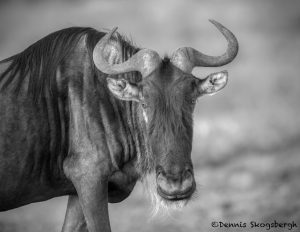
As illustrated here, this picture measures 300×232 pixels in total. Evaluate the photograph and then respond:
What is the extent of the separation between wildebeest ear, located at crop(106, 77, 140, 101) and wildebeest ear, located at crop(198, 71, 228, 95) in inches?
33.7

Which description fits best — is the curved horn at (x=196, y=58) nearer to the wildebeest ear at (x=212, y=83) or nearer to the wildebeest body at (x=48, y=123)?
the wildebeest ear at (x=212, y=83)

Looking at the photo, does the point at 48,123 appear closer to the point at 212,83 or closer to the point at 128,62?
the point at 128,62

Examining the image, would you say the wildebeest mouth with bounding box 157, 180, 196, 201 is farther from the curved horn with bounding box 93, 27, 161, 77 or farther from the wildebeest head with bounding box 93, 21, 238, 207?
the curved horn with bounding box 93, 27, 161, 77

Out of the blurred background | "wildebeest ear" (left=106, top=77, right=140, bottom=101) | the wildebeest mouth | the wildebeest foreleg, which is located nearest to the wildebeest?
"wildebeest ear" (left=106, top=77, right=140, bottom=101)

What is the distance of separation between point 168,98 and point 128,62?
2.67 feet

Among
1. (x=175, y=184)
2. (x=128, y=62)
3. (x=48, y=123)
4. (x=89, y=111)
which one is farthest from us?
(x=48, y=123)

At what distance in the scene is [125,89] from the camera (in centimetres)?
898

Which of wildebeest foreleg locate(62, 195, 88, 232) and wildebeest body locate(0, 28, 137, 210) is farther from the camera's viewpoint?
wildebeest foreleg locate(62, 195, 88, 232)

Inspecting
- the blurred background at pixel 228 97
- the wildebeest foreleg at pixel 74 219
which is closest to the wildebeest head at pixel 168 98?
the wildebeest foreleg at pixel 74 219

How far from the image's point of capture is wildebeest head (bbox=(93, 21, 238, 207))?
8.38m

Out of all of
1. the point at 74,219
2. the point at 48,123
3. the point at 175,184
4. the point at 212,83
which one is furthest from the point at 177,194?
the point at 74,219

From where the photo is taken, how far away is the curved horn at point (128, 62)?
902 centimetres

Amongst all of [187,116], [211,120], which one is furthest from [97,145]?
[211,120]

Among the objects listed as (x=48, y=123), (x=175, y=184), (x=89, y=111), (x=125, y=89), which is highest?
(x=125, y=89)
